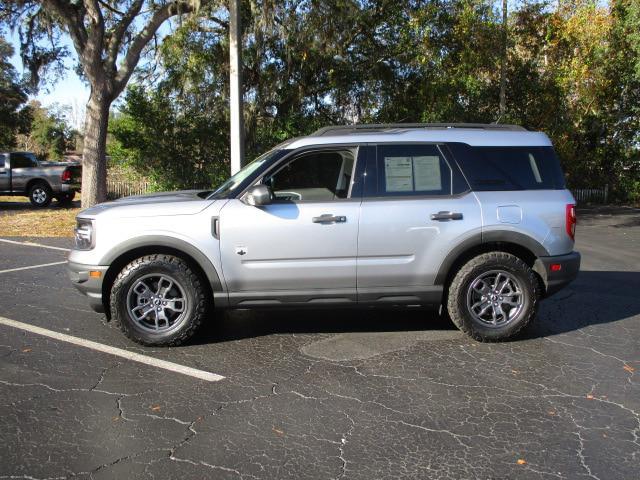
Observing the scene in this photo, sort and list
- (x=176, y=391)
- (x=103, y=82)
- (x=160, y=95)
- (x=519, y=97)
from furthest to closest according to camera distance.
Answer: (x=519, y=97)
(x=160, y=95)
(x=103, y=82)
(x=176, y=391)

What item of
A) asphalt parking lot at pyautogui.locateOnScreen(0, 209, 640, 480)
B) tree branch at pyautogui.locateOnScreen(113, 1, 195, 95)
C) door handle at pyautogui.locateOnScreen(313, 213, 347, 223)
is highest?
tree branch at pyautogui.locateOnScreen(113, 1, 195, 95)

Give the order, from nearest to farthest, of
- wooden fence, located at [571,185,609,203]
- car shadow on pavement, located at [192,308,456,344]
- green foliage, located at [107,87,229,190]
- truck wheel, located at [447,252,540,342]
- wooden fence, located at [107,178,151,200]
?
truck wheel, located at [447,252,540,342] < car shadow on pavement, located at [192,308,456,344] < green foliage, located at [107,87,229,190] < wooden fence, located at [107,178,151,200] < wooden fence, located at [571,185,609,203]

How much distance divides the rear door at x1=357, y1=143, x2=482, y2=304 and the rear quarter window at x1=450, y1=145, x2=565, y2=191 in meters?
0.14

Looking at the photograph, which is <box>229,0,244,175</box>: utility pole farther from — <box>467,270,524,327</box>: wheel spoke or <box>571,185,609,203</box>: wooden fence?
<box>571,185,609,203</box>: wooden fence

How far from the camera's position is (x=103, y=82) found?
15.2 m

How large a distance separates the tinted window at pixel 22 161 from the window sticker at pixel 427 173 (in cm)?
1823

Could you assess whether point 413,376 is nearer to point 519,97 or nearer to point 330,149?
point 330,149

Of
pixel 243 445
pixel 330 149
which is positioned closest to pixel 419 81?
pixel 330 149

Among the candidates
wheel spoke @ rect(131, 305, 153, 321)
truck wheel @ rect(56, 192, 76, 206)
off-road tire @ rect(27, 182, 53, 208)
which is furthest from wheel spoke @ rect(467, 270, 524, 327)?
off-road tire @ rect(27, 182, 53, 208)

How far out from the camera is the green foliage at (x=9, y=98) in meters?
39.6

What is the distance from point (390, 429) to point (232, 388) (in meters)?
1.28

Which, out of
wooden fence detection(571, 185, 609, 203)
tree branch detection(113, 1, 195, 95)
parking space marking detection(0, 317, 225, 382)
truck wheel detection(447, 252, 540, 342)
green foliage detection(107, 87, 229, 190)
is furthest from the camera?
wooden fence detection(571, 185, 609, 203)

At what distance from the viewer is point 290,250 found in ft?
17.7

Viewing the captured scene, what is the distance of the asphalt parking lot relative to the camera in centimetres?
345
